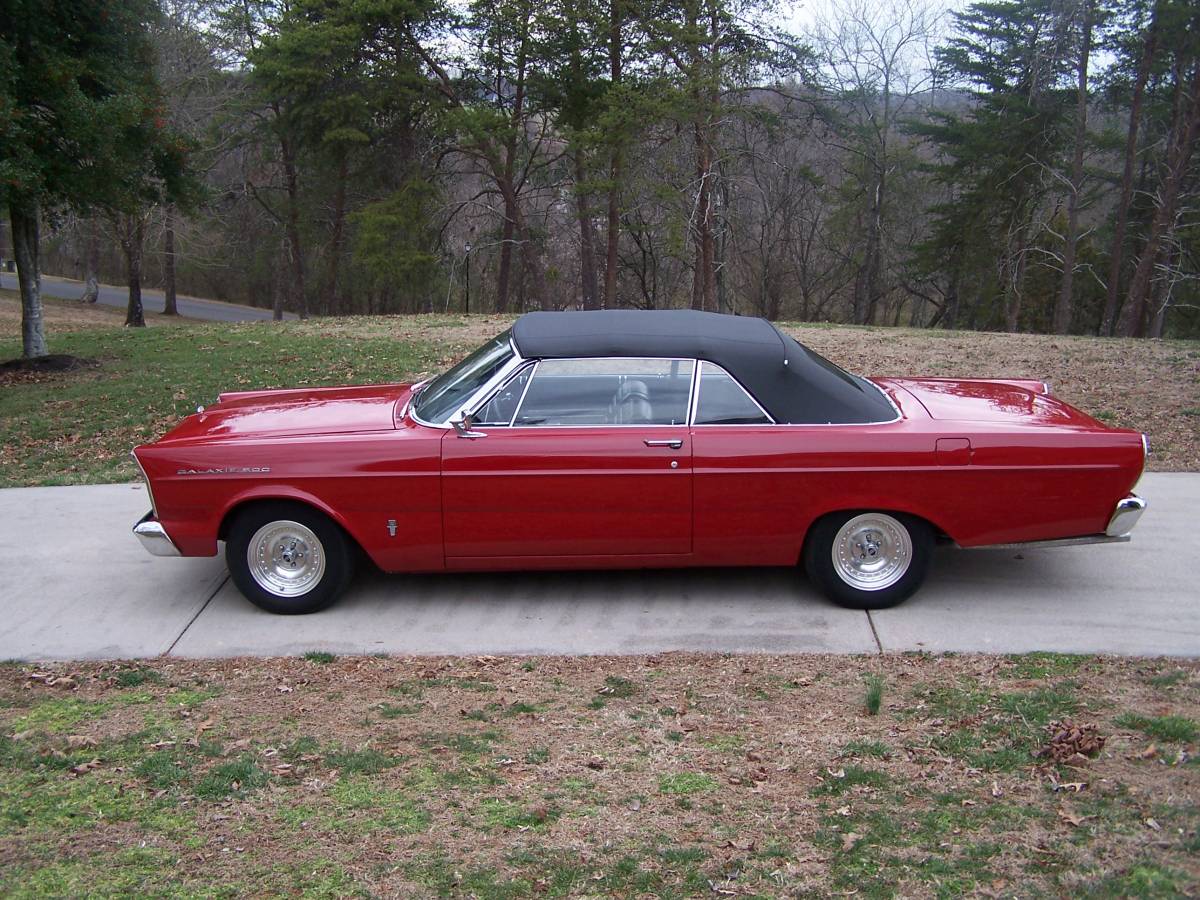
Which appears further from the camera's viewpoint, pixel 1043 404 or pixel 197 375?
pixel 197 375

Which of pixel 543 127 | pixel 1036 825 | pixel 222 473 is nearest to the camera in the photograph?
pixel 1036 825

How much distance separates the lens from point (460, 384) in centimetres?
588

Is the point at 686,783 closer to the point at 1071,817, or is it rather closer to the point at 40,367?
the point at 1071,817

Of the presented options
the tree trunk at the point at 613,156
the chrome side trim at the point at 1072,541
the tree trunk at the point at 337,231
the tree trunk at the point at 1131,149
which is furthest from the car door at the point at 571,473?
the tree trunk at the point at 337,231

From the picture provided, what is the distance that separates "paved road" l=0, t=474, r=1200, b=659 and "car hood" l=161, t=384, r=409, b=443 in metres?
0.97

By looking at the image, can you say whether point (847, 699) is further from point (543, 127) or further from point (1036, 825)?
point (543, 127)

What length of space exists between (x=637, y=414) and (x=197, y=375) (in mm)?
9236

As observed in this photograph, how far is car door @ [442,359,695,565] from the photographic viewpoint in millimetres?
5410

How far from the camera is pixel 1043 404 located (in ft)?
20.2

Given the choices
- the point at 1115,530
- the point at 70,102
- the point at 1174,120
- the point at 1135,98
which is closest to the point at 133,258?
the point at 70,102

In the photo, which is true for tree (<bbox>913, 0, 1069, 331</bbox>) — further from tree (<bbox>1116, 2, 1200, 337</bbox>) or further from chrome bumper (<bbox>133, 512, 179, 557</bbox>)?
chrome bumper (<bbox>133, 512, 179, 557</bbox>)

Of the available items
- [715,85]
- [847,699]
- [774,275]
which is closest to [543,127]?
[715,85]

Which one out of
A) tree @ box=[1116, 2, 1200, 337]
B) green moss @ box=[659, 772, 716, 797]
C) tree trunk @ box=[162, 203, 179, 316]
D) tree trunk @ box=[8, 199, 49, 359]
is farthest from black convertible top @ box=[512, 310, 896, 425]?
tree trunk @ box=[162, 203, 179, 316]

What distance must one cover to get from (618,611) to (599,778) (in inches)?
73.7
